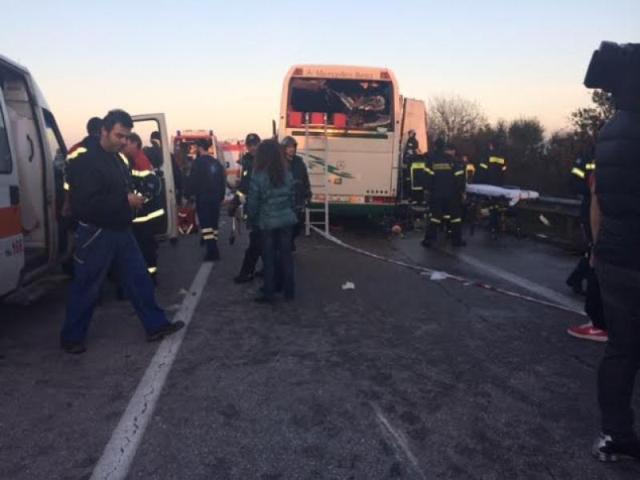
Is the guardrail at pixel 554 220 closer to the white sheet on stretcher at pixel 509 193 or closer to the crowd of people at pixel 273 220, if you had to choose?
the white sheet on stretcher at pixel 509 193

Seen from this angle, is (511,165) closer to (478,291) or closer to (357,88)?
(357,88)

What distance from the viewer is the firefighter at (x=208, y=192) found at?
30.5ft

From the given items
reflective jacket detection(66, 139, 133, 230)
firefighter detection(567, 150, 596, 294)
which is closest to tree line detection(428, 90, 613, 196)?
firefighter detection(567, 150, 596, 294)

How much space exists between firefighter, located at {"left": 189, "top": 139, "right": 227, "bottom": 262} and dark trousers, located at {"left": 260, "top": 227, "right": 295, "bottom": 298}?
A: 277 cm

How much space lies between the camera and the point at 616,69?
3047 mm

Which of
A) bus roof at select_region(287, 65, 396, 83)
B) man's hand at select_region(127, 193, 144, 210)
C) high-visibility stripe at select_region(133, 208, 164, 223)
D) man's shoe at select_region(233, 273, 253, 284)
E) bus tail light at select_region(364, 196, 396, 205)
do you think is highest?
bus roof at select_region(287, 65, 396, 83)

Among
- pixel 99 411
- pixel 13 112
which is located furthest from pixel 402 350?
pixel 13 112

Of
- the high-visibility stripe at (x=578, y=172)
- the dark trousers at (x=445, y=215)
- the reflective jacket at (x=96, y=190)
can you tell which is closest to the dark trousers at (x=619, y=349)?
the reflective jacket at (x=96, y=190)

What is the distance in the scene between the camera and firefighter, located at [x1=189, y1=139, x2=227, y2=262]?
30.5 feet

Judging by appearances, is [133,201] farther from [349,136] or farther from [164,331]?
[349,136]

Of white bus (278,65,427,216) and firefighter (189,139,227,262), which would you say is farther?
white bus (278,65,427,216)

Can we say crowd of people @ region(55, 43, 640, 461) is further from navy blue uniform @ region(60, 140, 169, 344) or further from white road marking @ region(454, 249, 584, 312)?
white road marking @ region(454, 249, 584, 312)

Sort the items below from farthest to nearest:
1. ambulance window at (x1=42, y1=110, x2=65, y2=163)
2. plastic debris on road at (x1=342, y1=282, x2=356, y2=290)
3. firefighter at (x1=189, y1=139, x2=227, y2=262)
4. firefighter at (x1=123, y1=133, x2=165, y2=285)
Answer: firefighter at (x1=189, y1=139, x2=227, y2=262)
plastic debris on road at (x1=342, y1=282, x2=356, y2=290)
firefighter at (x1=123, y1=133, x2=165, y2=285)
ambulance window at (x1=42, y1=110, x2=65, y2=163)

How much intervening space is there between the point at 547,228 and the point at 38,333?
11.0 metres
